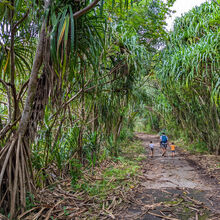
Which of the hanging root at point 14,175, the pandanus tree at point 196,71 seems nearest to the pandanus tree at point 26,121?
the hanging root at point 14,175

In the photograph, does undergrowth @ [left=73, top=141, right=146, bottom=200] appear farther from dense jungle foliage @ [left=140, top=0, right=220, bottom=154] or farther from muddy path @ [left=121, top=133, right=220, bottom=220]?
dense jungle foliage @ [left=140, top=0, right=220, bottom=154]

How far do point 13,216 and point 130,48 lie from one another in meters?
2.88

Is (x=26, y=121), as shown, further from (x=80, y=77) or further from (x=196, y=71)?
(x=196, y=71)

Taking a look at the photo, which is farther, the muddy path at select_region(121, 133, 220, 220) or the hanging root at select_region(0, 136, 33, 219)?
the muddy path at select_region(121, 133, 220, 220)

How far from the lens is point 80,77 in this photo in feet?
9.40

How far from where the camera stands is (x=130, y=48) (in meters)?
3.40

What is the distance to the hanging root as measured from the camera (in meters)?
1.67

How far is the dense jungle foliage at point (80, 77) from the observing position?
→ 1.77m

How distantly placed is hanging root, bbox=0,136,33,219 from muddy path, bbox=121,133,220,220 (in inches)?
43.5

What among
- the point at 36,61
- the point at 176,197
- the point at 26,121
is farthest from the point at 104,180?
the point at 36,61

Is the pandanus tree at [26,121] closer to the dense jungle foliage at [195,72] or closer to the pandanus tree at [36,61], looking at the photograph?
the pandanus tree at [36,61]

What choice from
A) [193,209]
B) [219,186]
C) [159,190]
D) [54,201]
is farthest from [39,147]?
[219,186]

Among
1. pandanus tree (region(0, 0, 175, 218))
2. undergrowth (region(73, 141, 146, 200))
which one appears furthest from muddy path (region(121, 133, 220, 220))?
pandanus tree (region(0, 0, 175, 218))

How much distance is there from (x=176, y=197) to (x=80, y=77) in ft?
6.99
